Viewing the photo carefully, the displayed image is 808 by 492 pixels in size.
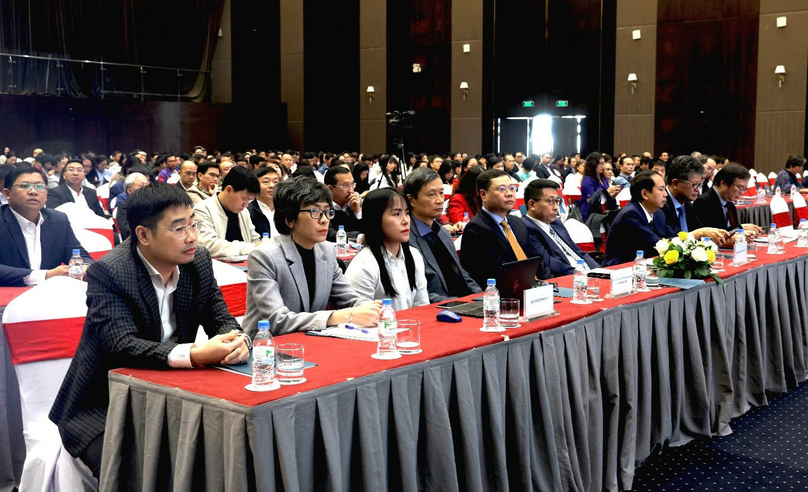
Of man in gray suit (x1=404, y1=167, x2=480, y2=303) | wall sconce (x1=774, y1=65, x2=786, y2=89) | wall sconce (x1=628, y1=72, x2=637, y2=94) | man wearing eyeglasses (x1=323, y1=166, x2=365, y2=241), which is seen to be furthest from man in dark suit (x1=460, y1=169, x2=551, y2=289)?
wall sconce (x1=628, y1=72, x2=637, y2=94)

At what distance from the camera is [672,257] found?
3912 millimetres

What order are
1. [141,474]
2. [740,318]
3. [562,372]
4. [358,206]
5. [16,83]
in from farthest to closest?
[16,83] → [358,206] → [740,318] → [562,372] → [141,474]

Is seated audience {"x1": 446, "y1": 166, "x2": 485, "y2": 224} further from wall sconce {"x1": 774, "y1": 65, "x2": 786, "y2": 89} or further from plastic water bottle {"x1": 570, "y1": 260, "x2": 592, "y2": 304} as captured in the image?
wall sconce {"x1": 774, "y1": 65, "x2": 786, "y2": 89}

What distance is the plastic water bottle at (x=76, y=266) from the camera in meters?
3.87

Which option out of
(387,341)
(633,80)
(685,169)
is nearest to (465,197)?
(685,169)

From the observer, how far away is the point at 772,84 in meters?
14.7

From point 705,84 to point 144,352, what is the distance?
15.2 meters

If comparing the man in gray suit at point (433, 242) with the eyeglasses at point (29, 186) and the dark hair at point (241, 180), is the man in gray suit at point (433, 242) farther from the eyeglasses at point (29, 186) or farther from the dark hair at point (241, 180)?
the eyeglasses at point (29, 186)

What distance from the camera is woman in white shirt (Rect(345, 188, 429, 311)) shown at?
3.42 metres

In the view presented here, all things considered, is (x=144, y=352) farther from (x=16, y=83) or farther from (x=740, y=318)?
(x=16, y=83)

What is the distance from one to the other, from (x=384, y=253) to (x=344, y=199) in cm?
273

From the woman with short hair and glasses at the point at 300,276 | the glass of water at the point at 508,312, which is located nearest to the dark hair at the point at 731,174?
the glass of water at the point at 508,312

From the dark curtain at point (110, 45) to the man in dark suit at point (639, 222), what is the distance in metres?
14.2

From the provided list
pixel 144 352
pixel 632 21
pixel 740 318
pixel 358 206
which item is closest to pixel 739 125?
pixel 632 21
